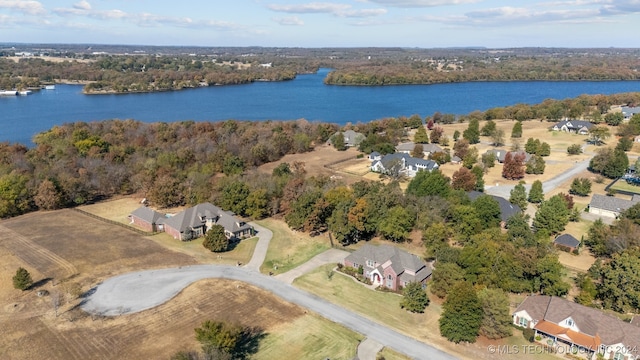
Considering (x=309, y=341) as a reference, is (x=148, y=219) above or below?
above

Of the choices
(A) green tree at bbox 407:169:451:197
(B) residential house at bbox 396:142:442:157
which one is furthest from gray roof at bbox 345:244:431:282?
(B) residential house at bbox 396:142:442:157

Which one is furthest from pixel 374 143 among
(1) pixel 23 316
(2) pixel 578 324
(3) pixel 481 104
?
(3) pixel 481 104

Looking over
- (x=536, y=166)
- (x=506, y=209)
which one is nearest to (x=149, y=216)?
(x=506, y=209)

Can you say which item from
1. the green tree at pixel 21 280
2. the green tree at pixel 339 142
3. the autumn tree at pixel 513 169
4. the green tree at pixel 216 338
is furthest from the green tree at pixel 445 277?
the green tree at pixel 339 142

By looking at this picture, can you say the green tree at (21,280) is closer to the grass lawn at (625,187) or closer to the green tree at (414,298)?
the green tree at (414,298)

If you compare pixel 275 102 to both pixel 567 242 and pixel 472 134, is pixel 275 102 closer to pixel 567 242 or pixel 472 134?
pixel 472 134

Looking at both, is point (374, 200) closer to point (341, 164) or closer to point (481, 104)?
point (341, 164)

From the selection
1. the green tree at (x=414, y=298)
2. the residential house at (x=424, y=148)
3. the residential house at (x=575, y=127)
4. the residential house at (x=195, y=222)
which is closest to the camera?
the green tree at (x=414, y=298)
